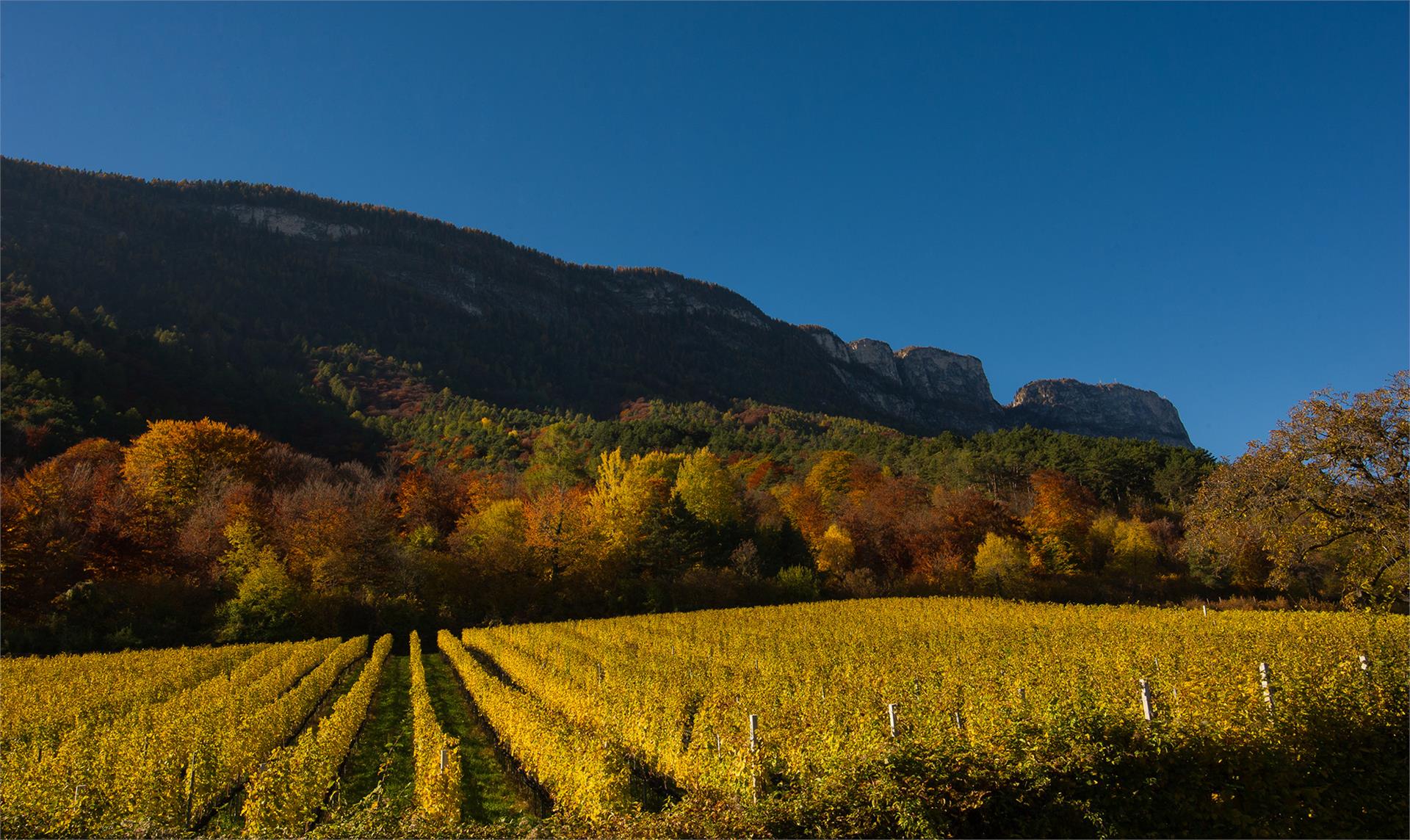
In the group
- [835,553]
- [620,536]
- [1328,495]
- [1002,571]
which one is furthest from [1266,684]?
[1002,571]

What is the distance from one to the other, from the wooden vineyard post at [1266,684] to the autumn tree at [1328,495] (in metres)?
10.8

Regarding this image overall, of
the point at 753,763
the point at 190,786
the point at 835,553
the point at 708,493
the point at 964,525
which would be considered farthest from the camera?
the point at 964,525

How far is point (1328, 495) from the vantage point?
17.0 meters

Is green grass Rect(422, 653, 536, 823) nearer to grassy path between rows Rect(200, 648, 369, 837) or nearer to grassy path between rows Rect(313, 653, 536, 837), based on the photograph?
grassy path between rows Rect(313, 653, 536, 837)

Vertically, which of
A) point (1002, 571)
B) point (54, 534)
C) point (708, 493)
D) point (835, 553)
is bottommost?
point (1002, 571)

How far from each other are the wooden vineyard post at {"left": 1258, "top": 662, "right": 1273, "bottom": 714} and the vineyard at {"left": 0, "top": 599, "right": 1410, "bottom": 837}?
0.05 m

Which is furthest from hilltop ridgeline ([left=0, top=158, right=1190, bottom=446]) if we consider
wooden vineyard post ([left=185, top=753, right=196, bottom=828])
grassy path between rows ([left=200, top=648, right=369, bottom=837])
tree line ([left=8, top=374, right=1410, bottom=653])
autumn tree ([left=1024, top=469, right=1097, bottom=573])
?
wooden vineyard post ([left=185, top=753, right=196, bottom=828])

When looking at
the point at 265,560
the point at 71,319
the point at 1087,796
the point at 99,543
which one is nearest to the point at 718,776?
the point at 1087,796

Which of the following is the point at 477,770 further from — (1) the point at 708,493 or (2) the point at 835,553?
(2) the point at 835,553

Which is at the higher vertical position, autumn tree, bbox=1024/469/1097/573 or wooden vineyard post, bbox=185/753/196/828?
autumn tree, bbox=1024/469/1097/573

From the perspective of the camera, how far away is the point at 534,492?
2384 inches

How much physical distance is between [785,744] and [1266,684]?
6115 mm

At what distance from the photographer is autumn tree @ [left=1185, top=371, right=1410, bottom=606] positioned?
16.2 m

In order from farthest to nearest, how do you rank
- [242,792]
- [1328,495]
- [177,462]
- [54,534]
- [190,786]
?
1. [177,462]
2. [54,534]
3. [1328,495]
4. [242,792]
5. [190,786]
